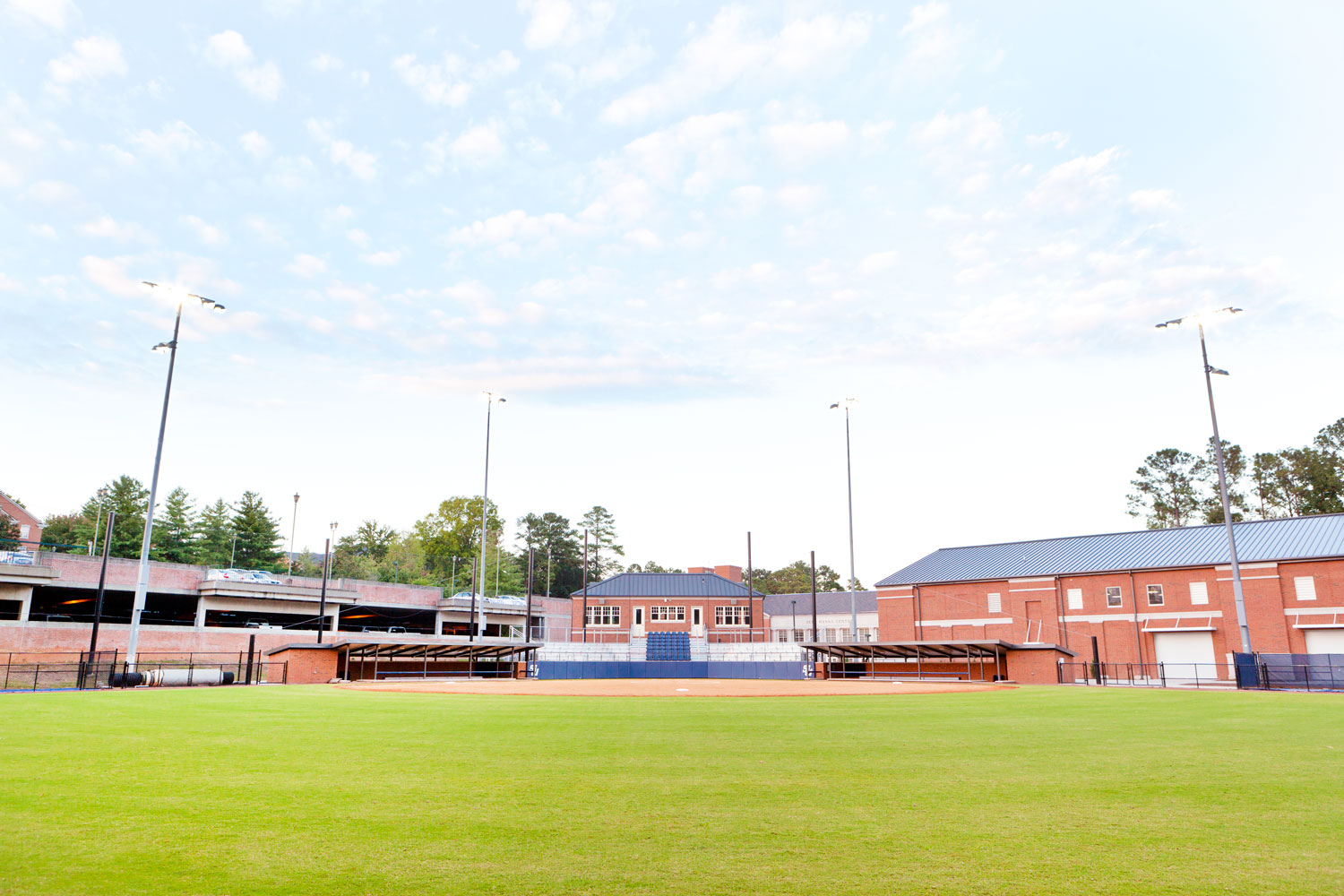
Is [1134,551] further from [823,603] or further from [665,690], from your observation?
[823,603]

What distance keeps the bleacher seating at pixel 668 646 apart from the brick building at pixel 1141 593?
17566 millimetres

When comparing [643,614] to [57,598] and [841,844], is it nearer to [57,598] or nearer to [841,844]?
[57,598]

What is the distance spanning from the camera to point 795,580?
450 ft

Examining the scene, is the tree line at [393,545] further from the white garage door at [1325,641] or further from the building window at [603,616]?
the white garage door at [1325,641]

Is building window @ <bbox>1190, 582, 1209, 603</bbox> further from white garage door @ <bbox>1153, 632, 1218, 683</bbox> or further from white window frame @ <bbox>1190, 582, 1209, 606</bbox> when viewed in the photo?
white garage door @ <bbox>1153, 632, 1218, 683</bbox>

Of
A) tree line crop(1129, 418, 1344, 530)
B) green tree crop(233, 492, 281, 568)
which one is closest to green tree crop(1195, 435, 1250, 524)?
tree line crop(1129, 418, 1344, 530)

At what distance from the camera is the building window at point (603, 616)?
8750 centimetres

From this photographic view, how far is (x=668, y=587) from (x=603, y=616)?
744 centimetres

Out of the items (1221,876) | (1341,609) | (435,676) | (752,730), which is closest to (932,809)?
(1221,876)

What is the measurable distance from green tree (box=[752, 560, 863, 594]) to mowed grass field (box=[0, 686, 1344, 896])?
122740 mm

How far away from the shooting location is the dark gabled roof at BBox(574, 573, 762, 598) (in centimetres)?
8719

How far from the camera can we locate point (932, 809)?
7559 millimetres

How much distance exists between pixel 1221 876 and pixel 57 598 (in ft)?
259

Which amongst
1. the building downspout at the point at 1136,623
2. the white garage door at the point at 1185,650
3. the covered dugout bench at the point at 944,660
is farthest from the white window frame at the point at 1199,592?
the covered dugout bench at the point at 944,660
